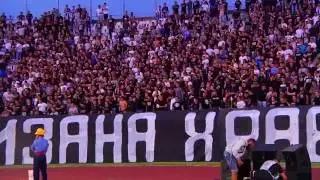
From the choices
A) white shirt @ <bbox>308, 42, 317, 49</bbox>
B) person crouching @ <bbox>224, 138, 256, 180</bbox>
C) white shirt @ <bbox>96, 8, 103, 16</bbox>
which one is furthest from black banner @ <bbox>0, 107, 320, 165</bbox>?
white shirt @ <bbox>96, 8, 103, 16</bbox>

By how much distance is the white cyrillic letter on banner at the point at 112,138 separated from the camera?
2303 cm

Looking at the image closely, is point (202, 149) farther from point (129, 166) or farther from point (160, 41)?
point (160, 41)

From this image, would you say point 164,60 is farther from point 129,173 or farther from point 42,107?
point 129,173

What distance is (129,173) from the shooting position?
21156 mm

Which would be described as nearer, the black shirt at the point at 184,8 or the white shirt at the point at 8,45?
the black shirt at the point at 184,8

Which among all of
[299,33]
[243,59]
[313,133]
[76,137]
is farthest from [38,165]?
[299,33]

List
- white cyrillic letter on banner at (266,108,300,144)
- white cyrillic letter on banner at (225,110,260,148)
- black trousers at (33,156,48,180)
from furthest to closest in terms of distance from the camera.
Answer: white cyrillic letter on banner at (225,110,260,148) < white cyrillic letter on banner at (266,108,300,144) < black trousers at (33,156,48,180)

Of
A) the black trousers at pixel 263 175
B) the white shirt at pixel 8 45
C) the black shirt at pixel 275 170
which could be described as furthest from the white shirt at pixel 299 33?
the white shirt at pixel 8 45

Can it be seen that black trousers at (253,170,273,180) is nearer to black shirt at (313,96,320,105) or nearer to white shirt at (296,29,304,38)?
black shirt at (313,96,320,105)

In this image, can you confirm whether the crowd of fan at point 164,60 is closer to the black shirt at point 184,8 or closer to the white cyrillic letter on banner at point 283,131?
the black shirt at point 184,8

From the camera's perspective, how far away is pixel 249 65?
81.4ft

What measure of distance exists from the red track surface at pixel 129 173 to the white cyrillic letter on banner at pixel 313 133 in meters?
0.86

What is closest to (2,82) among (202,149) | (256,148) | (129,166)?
(129,166)

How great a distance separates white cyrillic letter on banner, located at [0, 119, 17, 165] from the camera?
24719 millimetres
